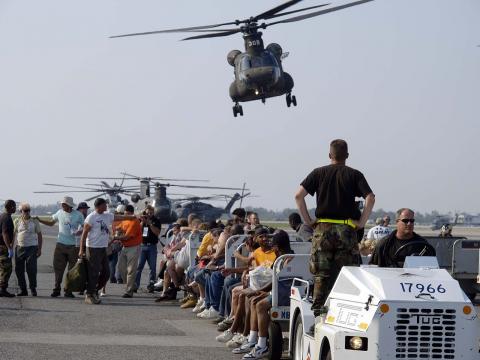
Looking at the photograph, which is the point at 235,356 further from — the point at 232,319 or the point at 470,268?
the point at 470,268

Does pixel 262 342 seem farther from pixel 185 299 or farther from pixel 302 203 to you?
pixel 185 299

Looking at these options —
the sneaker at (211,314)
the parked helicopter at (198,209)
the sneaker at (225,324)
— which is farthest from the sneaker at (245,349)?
the parked helicopter at (198,209)

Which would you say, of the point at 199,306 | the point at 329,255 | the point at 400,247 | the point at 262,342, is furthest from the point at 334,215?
the point at 199,306

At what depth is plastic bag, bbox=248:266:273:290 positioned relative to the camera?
1266 centimetres

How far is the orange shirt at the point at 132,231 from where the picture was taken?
69.9 feet

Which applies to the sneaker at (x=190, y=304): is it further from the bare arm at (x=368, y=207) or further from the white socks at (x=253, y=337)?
the bare arm at (x=368, y=207)

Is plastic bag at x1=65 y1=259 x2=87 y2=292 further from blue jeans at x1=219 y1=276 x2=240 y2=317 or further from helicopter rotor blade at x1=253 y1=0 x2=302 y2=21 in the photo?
helicopter rotor blade at x1=253 y1=0 x2=302 y2=21

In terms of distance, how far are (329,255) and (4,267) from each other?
36.3 ft

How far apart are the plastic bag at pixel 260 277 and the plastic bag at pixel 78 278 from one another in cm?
670

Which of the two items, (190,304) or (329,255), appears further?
(190,304)

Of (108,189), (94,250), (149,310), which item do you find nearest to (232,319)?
(149,310)

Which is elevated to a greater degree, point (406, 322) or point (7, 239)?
point (7, 239)

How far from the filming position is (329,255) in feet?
32.3

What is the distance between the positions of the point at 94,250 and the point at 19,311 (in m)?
2.36
